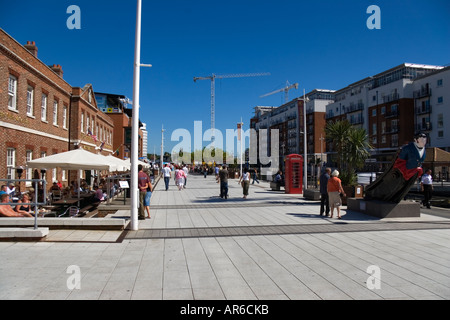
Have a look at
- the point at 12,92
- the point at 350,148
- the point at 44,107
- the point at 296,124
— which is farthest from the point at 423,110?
the point at 12,92

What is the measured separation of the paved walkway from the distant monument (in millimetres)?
964

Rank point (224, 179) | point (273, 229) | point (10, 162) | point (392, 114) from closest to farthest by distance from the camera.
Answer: point (273, 229), point (10, 162), point (224, 179), point (392, 114)

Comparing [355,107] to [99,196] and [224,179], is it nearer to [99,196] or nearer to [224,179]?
[224,179]

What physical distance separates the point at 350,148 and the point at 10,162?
51.6 ft

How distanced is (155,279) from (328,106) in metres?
79.3

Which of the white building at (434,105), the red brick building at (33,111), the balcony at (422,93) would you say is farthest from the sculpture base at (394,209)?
the balcony at (422,93)

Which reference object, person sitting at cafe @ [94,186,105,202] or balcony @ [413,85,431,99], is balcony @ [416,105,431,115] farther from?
person sitting at cafe @ [94,186,105,202]

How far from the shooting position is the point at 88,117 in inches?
1051

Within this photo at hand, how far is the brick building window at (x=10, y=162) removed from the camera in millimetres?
14473

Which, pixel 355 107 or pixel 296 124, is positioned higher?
pixel 355 107

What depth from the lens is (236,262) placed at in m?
5.75

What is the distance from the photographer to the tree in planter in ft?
48.4

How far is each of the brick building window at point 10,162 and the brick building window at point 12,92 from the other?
78.6 inches
